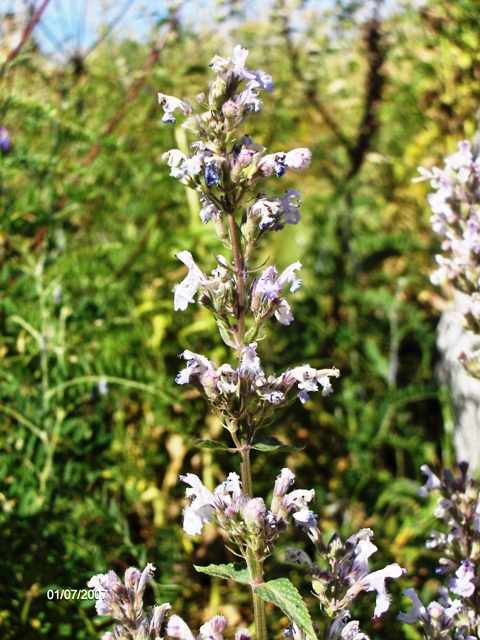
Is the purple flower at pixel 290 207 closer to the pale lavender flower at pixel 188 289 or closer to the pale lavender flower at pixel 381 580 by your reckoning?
the pale lavender flower at pixel 188 289

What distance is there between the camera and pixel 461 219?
5.24 feet

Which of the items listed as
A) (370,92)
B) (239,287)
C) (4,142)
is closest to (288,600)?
(239,287)

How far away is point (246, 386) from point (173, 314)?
6.00 ft

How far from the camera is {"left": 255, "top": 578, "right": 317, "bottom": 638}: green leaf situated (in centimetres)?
89

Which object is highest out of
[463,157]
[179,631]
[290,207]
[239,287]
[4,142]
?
[4,142]

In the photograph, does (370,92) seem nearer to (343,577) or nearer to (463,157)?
(463,157)

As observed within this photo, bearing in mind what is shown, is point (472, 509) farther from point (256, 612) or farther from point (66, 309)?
point (66, 309)

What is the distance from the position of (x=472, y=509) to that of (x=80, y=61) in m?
2.50

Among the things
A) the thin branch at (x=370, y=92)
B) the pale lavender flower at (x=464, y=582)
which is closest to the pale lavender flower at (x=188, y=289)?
the pale lavender flower at (x=464, y=582)

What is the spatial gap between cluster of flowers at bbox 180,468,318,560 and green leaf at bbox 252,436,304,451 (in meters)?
0.04

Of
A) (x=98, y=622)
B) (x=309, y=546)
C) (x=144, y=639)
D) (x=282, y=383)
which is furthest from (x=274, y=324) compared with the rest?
(x=144, y=639)

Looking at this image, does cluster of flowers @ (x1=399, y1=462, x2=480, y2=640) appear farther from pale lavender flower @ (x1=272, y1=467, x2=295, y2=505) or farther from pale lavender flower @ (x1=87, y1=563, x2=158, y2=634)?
pale lavender flower @ (x1=87, y1=563, x2=158, y2=634)

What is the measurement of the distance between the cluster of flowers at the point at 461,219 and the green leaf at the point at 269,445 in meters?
0.68

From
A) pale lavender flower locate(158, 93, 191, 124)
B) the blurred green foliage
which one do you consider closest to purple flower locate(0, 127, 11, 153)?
the blurred green foliage
